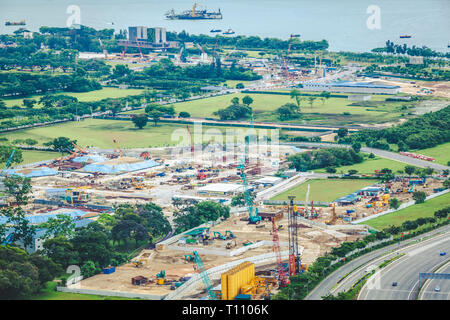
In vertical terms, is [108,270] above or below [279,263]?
below

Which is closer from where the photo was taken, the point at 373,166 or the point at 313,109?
the point at 373,166

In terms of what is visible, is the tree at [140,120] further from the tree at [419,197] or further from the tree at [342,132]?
the tree at [419,197]

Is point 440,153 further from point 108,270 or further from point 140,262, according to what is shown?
point 108,270

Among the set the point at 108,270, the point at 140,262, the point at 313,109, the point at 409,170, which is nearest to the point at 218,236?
the point at 140,262

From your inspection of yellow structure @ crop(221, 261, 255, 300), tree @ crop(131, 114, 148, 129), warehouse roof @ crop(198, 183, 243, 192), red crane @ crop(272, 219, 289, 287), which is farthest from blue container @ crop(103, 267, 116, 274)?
tree @ crop(131, 114, 148, 129)

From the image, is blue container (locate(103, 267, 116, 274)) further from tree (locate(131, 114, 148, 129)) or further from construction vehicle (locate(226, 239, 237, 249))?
tree (locate(131, 114, 148, 129))

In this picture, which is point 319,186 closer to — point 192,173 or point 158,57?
point 192,173

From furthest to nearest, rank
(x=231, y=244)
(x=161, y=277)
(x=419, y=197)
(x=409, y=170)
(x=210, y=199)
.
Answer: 1. (x=409, y=170)
2. (x=210, y=199)
3. (x=419, y=197)
4. (x=231, y=244)
5. (x=161, y=277)
